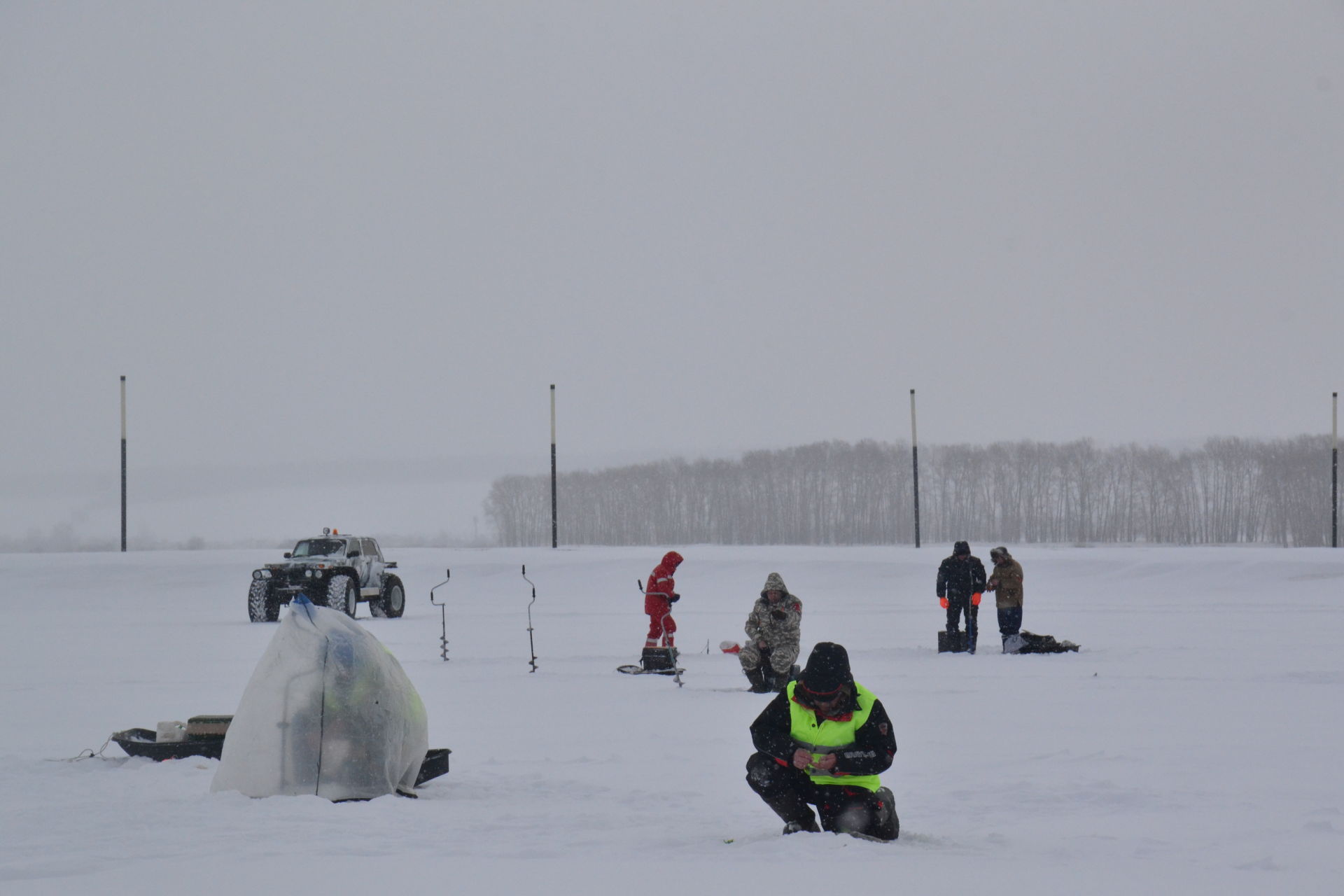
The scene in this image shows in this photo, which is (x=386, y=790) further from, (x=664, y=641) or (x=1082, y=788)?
(x=664, y=641)

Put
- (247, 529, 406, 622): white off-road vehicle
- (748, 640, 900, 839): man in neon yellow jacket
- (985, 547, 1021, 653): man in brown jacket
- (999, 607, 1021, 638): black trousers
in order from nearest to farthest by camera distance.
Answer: (748, 640, 900, 839): man in neon yellow jacket
(985, 547, 1021, 653): man in brown jacket
(999, 607, 1021, 638): black trousers
(247, 529, 406, 622): white off-road vehicle

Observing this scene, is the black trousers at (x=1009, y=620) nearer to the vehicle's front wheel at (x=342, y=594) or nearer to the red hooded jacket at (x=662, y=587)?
the red hooded jacket at (x=662, y=587)

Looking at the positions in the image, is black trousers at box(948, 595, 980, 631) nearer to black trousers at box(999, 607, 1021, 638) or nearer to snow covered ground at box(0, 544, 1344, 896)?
black trousers at box(999, 607, 1021, 638)

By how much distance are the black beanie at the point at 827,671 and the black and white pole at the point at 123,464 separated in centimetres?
3723

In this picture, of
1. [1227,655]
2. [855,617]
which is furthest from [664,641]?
[855,617]

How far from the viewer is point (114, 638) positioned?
20203 mm

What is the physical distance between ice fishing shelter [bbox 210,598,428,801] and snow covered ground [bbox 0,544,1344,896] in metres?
0.17

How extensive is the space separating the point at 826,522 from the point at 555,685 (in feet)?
243

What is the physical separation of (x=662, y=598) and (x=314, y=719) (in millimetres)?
7478

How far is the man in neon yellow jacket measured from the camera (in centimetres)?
583

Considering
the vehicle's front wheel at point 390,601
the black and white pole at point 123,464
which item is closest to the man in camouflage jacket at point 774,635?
the vehicle's front wheel at point 390,601

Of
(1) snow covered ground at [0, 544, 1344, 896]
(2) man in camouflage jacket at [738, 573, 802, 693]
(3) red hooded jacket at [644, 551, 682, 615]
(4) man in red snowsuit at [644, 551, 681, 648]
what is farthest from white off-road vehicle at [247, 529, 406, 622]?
(2) man in camouflage jacket at [738, 573, 802, 693]

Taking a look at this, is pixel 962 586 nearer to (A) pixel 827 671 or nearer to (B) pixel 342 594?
(A) pixel 827 671

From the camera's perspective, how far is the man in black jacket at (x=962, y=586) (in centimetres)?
1642
